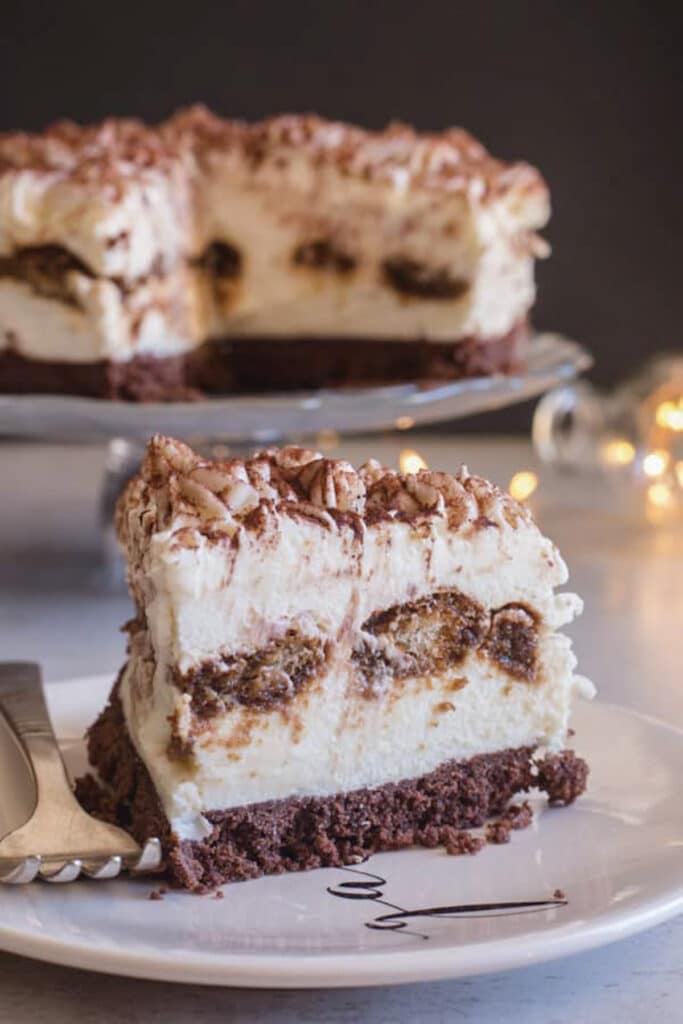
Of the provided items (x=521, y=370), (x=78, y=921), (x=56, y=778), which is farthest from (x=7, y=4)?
(x=78, y=921)

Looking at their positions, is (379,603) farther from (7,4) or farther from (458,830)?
(7,4)

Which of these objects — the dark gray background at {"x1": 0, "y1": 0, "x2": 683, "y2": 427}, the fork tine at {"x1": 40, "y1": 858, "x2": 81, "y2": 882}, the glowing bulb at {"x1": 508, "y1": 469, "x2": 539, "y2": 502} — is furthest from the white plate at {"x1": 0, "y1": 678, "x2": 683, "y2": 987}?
the dark gray background at {"x1": 0, "y1": 0, "x2": 683, "y2": 427}

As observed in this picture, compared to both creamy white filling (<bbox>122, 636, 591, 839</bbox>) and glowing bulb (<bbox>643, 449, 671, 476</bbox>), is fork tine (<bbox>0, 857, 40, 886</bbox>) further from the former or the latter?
glowing bulb (<bbox>643, 449, 671, 476</bbox>)

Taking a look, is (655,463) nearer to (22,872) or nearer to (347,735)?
(347,735)

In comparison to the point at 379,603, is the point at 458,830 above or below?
below

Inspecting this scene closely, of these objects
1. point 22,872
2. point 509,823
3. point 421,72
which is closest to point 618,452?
point 421,72

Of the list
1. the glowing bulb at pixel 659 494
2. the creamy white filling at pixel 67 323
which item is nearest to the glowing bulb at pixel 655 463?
the glowing bulb at pixel 659 494
